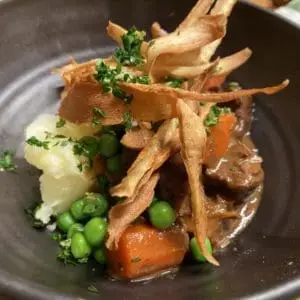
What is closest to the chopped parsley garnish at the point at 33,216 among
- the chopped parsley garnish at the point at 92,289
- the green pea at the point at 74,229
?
the green pea at the point at 74,229

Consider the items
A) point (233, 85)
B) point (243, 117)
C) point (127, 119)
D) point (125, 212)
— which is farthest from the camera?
point (233, 85)

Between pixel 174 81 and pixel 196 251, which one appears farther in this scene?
pixel 174 81

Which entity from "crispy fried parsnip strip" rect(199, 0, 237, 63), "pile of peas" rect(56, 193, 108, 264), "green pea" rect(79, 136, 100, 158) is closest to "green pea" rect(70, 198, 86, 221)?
"pile of peas" rect(56, 193, 108, 264)

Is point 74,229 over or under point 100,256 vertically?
over

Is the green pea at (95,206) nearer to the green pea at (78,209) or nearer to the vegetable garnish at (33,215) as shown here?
the green pea at (78,209)

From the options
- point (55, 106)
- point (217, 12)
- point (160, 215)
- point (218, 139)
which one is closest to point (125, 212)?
point (160, 215)

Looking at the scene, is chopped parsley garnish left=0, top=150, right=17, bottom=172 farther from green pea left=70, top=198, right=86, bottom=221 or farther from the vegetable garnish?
green pea left=70, top=198, right=86, bottom=221

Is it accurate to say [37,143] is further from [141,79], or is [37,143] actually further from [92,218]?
[141,79]

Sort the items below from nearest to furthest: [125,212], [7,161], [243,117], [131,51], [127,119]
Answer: [125,212], [127,119], [131,51], [7,161], [243,117]
